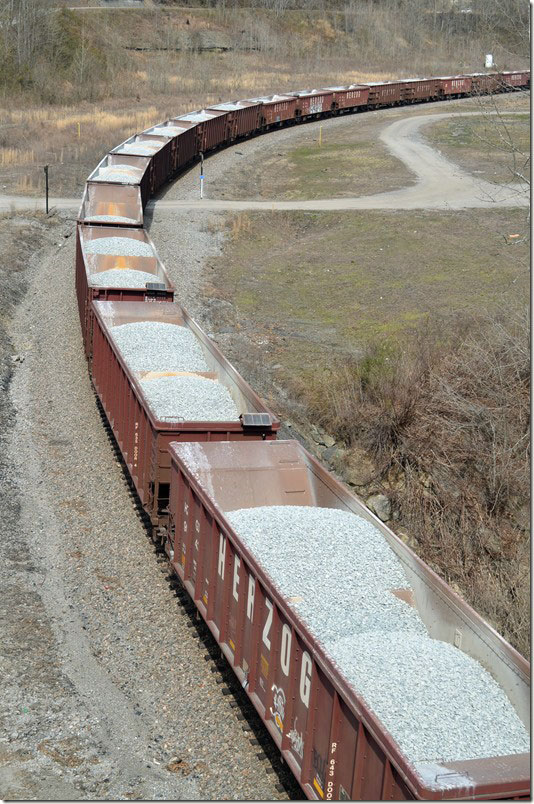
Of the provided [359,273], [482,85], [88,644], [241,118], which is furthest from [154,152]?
[88,644]

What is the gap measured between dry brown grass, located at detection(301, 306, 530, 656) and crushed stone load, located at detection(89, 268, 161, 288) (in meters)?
4.59

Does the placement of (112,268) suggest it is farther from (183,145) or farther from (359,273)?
(183,145)

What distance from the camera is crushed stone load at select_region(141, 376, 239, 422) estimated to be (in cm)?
1473

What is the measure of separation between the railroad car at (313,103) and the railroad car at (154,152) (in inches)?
808

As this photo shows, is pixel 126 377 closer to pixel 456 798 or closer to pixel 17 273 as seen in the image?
pixel 456 798

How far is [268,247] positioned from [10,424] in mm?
17951

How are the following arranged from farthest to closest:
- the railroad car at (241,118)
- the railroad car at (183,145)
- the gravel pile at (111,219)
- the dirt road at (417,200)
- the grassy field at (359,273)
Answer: the railroad car at (241,118)
the railroad car at (183,145)
the dirt road at (417,200)
the gravel pile at (111,219)
the grassy field at (359,273)

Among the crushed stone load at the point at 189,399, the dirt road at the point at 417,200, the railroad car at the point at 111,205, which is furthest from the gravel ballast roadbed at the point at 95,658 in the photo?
the dirt road at the point at 417,200

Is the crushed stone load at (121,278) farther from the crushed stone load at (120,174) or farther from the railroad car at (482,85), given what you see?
the crushed stone load at (120,174)

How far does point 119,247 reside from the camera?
25406 millimetres

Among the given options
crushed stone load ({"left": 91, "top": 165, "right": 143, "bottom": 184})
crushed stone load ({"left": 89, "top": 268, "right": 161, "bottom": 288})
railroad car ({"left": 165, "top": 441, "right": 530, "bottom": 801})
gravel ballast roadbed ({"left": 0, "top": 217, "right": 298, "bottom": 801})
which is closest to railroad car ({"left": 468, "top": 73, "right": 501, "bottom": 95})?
crushed stone load ({"left": 89, "top": 268, "right": 161, "bottom": 288})

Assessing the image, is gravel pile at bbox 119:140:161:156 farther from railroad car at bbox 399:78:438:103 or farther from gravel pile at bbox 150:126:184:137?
railroad car at bbox 399:78:438:103

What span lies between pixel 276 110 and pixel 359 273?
1215 inches

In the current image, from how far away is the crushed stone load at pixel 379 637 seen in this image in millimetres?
7977
